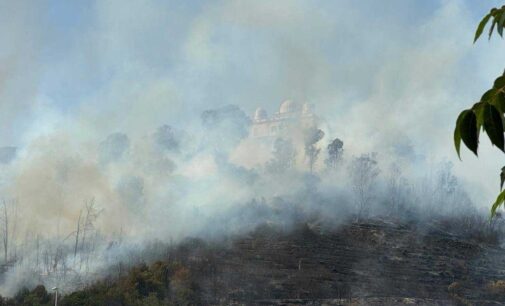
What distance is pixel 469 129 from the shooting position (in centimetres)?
164

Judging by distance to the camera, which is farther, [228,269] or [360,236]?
[360,236]

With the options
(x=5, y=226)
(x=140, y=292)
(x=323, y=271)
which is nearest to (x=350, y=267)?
(x=323, y=271)

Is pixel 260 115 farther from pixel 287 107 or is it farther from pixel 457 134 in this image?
pixel 457 134

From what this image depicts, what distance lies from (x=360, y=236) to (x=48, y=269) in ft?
126

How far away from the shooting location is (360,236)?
81.2 meters

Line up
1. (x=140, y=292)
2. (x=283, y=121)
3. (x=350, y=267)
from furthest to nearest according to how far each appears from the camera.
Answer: (x=283, y=121)
(x=350, y=267)
(x=140, y=292)

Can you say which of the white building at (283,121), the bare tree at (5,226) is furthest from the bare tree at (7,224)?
the white building at (283,121)

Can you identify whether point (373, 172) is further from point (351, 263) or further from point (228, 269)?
point (228, 269)

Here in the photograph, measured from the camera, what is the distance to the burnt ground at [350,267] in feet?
198

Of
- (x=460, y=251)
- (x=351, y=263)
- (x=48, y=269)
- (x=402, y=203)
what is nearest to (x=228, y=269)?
(x=351, y=263)

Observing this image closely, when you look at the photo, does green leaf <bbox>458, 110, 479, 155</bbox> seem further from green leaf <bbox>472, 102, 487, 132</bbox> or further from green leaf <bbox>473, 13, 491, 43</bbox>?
green leaf <bbox>473, 13, 491, 43</bbox>

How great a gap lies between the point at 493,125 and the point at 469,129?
0.20ft

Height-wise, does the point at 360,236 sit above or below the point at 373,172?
below

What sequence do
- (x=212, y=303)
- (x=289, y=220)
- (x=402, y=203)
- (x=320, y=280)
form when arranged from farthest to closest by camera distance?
1. (x=402, y=203)
2. (x=289, y=220)
3. (x=320, y=280)
4. (x=212, y=303)
